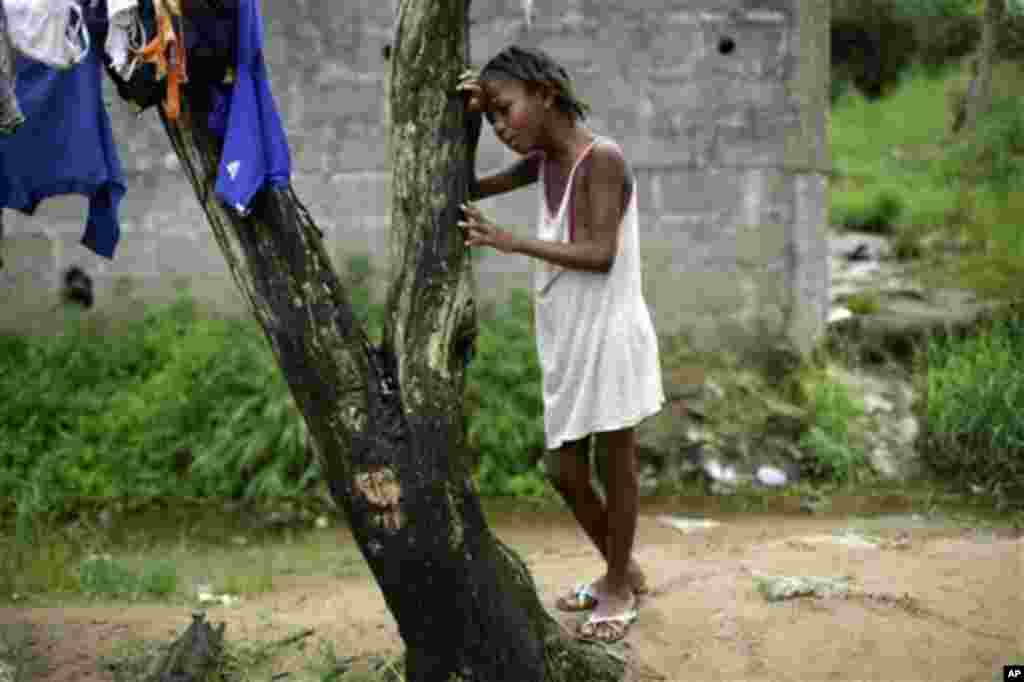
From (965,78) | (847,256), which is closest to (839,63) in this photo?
(965,78)

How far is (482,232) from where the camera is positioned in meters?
3.44

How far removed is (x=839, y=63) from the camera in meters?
16.0

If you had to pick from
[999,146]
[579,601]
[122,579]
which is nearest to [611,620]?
[579,601]

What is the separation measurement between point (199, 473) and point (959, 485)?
4039 millimetres

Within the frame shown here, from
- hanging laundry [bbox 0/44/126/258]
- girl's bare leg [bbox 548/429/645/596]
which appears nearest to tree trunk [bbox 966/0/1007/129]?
girl's bare leg [bbox 548/429/645/596]

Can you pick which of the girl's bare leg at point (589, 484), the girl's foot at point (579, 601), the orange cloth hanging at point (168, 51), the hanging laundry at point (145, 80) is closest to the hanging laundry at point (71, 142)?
the hanging laundry at point (145, 80)

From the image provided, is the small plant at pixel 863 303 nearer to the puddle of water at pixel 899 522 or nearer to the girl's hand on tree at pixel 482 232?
the puddle of water at pixel 899 522

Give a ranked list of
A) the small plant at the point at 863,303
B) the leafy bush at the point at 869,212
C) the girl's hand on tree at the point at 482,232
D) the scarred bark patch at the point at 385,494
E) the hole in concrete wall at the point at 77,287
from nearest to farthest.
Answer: the scarred bark patch at the point at 385,494 → the girl's hand on tree at the point at 482,232 → the hole in concrete wall at the point at 77,287 → the small plant at the point at 863,303 → the leafy bush at the point at 869,212

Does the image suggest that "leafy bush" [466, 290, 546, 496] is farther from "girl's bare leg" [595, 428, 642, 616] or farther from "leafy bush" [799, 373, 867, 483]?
"girl's bare leg" [595, 428, 642, 616]

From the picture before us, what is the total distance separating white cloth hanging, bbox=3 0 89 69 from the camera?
336cm

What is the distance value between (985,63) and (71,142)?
581cm

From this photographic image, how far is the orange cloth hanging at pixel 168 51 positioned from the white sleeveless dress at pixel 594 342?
1.15 metres

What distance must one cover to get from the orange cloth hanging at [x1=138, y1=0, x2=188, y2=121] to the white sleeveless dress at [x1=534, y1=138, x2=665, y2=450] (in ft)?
3.78

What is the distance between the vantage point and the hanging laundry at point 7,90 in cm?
344
